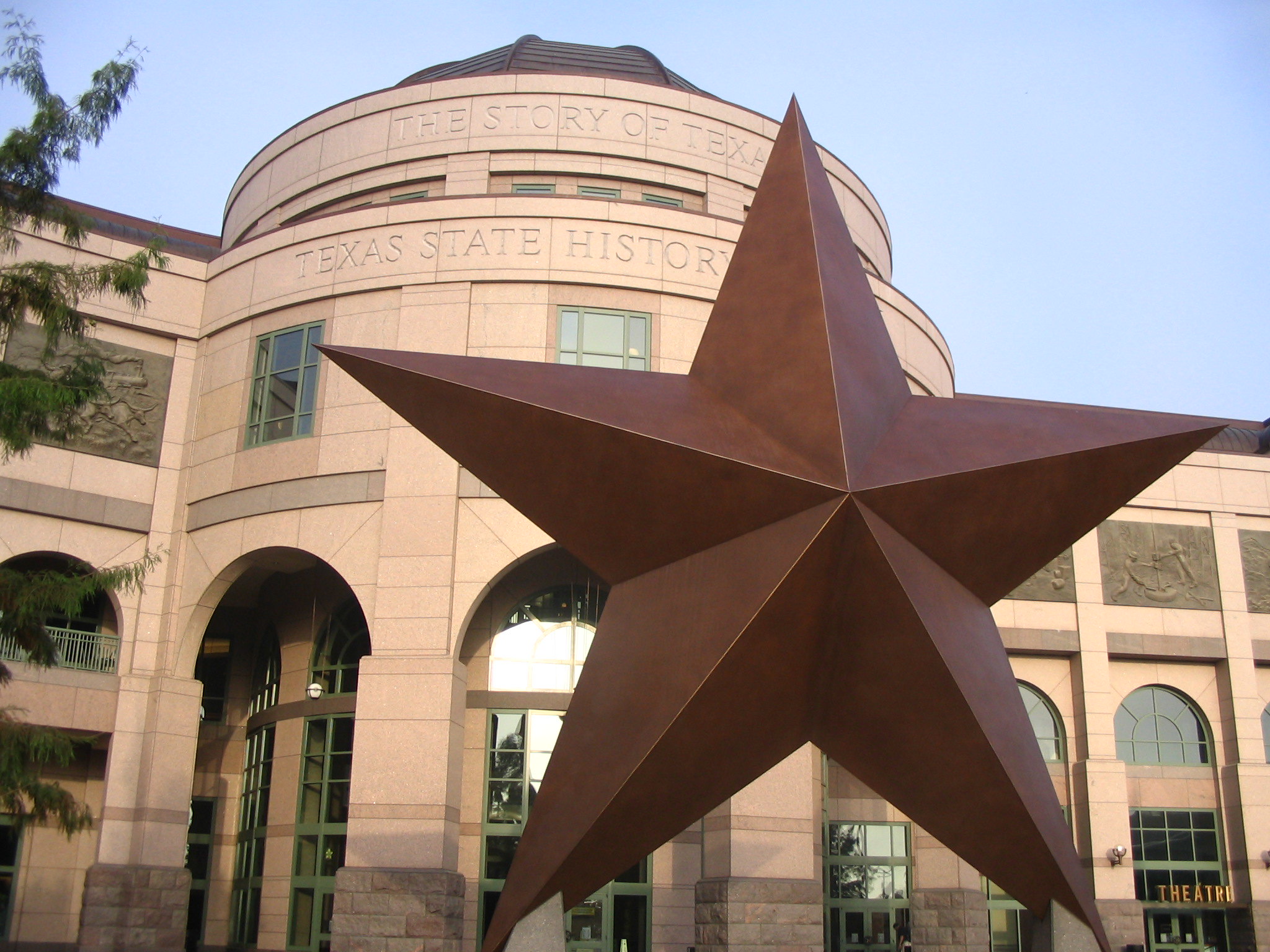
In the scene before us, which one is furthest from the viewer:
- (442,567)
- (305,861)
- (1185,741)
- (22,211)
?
(1185,741)

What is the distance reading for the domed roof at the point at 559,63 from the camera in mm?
32866

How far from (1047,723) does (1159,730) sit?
322 centimetres

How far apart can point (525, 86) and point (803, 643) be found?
2147 centimetres

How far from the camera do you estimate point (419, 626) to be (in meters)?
21.5

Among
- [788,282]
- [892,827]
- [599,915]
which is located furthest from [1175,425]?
[892,827]

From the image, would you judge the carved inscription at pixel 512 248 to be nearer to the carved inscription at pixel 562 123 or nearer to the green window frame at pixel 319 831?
the carved inscription at pixel 562 123

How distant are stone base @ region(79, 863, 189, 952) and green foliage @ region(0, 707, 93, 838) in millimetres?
9575

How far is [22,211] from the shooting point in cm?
1455

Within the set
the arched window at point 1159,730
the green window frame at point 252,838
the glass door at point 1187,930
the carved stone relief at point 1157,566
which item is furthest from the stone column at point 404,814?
the glass door at point 1187,930

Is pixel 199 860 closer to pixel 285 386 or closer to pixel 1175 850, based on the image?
pixel 285 386

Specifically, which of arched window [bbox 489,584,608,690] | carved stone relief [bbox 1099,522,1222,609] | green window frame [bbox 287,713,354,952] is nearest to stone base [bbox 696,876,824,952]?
arched window [bbox 489,584,608,690]

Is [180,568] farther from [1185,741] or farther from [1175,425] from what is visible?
[1185,741]

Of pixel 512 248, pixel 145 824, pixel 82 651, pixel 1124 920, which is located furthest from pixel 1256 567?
pixel 82 651

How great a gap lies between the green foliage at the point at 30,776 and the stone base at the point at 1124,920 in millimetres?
23062
